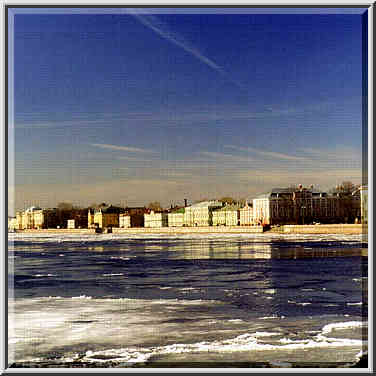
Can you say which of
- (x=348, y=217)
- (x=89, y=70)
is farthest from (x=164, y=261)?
(x=89, y=70)

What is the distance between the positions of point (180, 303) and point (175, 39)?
2.29 meters

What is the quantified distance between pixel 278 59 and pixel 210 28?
67 cm

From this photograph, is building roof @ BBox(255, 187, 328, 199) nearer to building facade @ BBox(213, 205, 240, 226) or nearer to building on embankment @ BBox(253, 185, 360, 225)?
building on embankment @ BBox(253, 185, 360, 225)

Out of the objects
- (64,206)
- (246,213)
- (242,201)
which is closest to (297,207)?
(246,213)

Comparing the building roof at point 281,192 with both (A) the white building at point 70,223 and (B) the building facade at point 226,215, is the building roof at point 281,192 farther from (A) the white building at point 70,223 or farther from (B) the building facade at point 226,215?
(A) the white building at point 70,223

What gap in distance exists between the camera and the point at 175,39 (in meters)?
4.83

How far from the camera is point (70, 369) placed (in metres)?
3.81

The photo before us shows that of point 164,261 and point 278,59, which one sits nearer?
point 278,59

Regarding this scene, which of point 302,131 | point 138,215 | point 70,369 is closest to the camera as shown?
point 70,369

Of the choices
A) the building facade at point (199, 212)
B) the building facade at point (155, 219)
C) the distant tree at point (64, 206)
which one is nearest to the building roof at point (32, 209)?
the distant tree at point (64, 206)

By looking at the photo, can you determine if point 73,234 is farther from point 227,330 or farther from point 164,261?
point 227,330

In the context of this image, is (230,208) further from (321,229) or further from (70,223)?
(70,223)

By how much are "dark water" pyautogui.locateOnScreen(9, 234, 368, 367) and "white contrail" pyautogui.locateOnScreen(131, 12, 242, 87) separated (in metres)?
1.86

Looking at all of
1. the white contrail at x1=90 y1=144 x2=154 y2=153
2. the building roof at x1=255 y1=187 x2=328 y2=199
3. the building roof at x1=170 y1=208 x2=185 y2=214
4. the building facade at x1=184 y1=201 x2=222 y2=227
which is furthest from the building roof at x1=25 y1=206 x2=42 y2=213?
the building roof at x1=255 y1=187 x2=328 y2=199
